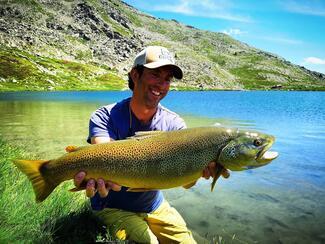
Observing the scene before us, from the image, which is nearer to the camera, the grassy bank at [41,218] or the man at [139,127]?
the grassy bank at [41,218]

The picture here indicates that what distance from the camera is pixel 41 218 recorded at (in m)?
6.52

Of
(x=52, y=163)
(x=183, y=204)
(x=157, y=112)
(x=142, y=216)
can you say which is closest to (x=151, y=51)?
(x=157, y=112)

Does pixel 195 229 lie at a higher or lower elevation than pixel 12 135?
higher

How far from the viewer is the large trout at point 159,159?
5145 millimetres

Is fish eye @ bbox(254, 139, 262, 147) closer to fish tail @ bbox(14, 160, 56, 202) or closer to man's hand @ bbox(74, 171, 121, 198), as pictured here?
man's hand @ bbox(74, 171, 121, 198)

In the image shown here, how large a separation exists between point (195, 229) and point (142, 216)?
3.71 metres

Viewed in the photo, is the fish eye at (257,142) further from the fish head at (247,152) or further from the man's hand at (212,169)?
the man's hand at (212,169)

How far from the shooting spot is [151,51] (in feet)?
21.9

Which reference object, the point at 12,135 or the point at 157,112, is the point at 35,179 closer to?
the point at 157,112

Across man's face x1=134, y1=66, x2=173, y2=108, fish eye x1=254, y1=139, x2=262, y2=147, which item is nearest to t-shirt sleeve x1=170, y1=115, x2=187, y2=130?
man's face x1=134, y1=66, x2=173, y2=108

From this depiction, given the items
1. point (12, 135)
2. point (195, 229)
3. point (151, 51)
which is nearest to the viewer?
point (151, 51)

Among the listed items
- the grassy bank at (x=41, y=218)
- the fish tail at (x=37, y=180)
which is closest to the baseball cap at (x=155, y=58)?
the fish tail at (x=37, y=180)

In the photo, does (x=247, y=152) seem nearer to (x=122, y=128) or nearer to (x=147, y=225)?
(x=122, y=128)

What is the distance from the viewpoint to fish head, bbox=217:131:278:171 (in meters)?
5.07
